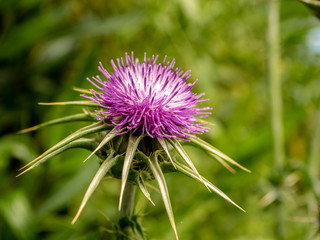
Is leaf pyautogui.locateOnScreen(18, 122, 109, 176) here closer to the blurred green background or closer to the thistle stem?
the thistle stem

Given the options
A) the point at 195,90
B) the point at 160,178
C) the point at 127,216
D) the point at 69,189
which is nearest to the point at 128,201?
the point at 127,216

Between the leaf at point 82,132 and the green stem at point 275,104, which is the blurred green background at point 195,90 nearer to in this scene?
the green stem at point 275,104

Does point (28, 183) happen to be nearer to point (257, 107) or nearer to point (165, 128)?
point (165, 128)

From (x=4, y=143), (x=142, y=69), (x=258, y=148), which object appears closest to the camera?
(x=142, y=69)

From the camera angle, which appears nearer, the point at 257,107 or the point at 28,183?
the point at 28,183

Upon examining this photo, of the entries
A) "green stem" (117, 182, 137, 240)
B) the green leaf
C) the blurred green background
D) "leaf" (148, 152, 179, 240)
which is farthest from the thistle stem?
the green leaf

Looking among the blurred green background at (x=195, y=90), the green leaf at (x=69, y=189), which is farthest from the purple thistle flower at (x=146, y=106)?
the green leaf at (x=69, y=189)

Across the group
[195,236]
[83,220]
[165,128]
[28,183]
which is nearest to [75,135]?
[165,128]

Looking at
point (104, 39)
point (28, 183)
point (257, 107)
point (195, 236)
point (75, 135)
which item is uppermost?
point (104, 39)
